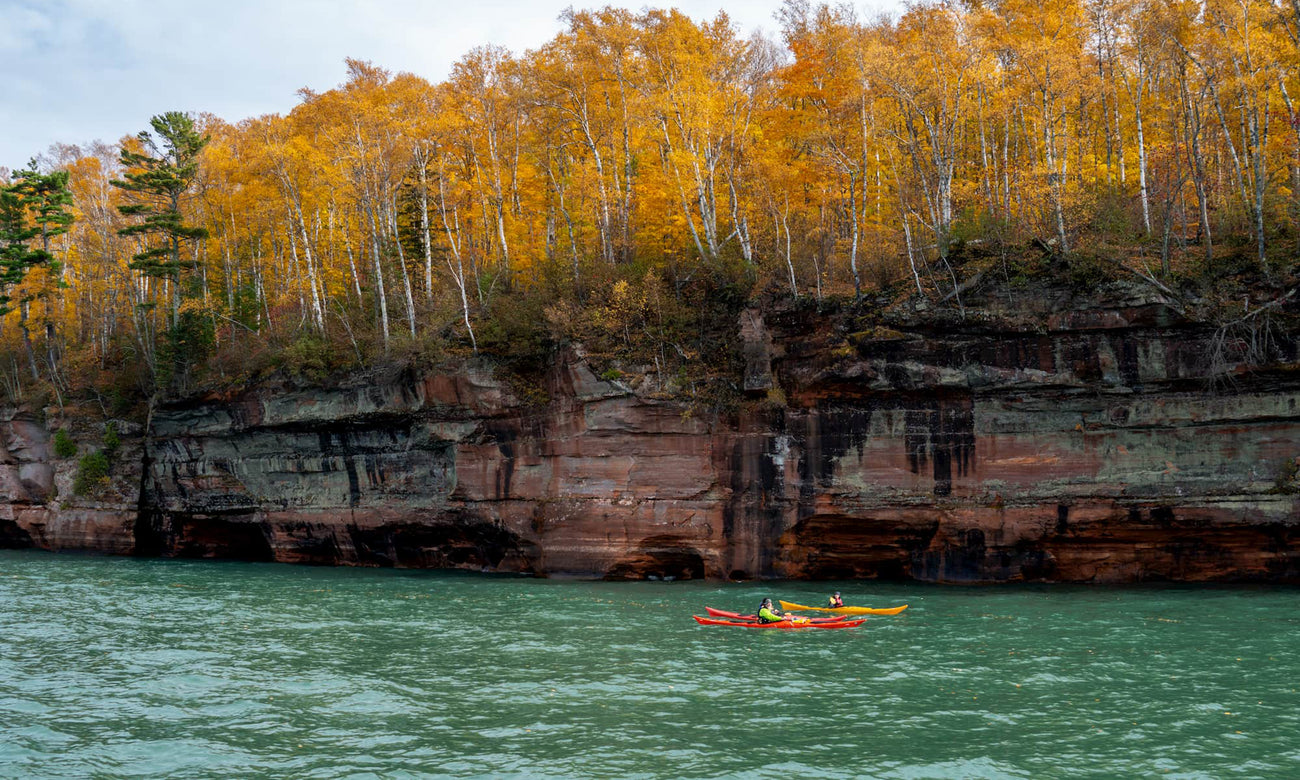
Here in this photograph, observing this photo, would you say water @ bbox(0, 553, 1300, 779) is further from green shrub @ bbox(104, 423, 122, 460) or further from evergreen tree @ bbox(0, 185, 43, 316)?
evergreen tree @ bbox(0, 185, 43, 316)

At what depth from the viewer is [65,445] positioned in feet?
136

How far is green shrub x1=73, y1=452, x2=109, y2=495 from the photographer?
40.5m

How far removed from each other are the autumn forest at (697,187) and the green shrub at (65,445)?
2.29 metres

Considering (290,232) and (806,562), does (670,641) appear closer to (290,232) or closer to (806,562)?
(806,562)

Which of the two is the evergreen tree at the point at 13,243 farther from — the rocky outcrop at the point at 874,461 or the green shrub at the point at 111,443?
the rocky outcrop at the point at 874,461

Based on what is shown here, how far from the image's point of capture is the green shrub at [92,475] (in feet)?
133

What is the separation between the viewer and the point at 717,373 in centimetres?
2980

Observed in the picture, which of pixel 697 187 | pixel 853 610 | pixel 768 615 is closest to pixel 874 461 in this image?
pixel 853 610

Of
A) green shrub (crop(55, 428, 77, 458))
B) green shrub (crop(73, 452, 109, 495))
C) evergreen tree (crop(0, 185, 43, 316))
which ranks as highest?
evergreen tree (crop(0, 185, 43, 316))

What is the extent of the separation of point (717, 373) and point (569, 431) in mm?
5710

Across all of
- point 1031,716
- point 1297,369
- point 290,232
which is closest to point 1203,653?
point 1031,716

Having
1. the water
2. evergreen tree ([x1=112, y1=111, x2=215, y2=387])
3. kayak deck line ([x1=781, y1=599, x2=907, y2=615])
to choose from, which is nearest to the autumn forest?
evergreen tree ([x1=112, y1=111, x2=215, y2=387])

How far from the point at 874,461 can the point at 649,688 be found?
1462cm

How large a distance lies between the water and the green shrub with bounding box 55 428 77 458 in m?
19.8
